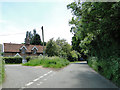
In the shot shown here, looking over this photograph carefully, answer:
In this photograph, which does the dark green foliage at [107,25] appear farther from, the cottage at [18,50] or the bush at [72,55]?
the cottage at [18,50]

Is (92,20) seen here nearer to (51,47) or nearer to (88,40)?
(88,40)

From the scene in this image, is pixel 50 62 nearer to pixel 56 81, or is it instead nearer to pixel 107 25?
pixel 56 81

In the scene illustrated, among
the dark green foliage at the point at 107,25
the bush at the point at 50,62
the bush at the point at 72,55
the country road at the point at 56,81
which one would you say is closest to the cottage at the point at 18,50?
the bush at the point at 72,55

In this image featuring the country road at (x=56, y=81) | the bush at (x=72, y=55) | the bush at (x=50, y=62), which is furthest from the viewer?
the bush at (x=72, y=55)

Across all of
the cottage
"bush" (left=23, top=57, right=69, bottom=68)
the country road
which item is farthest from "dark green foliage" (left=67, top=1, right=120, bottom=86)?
the cottage

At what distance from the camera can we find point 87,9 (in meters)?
9.46

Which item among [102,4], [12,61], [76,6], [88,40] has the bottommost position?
[12,61]

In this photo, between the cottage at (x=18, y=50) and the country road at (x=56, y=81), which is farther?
the cottage at (x=18, y=50)

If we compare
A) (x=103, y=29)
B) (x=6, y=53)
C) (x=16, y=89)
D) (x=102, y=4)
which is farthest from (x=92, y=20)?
(x=6, y=53)

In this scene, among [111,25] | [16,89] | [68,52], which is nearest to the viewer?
A: [16,89]

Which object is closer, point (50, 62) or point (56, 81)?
point (56, 81)

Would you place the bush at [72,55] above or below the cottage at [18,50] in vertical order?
below

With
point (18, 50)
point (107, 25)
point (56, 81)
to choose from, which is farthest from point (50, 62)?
point (18, 50)

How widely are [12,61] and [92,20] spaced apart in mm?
34935
